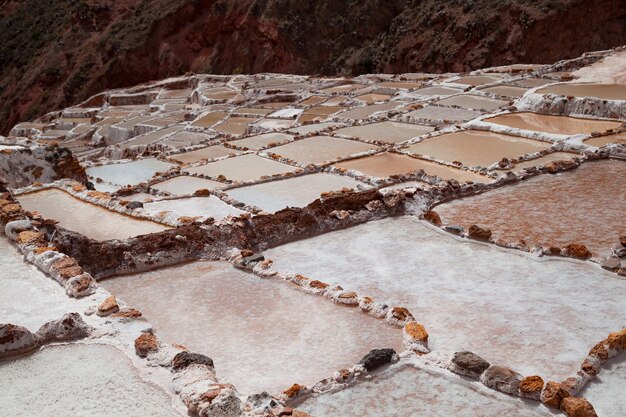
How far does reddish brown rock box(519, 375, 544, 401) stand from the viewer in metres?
4.60

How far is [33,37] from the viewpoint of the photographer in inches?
1832

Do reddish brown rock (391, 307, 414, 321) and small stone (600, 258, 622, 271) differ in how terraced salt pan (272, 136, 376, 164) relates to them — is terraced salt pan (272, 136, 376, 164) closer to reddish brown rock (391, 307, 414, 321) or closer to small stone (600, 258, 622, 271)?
small stone (600, 258, 622, 271)

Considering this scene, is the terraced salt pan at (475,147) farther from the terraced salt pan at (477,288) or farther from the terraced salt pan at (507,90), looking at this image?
the terraced salt pan at (477,288)

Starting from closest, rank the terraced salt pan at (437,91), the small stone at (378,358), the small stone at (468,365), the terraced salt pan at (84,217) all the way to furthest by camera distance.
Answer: the small stone at (468,365), the small stone at (378,358), the terraced salt pan at (84,217), the terraced salt pan at (437,91)

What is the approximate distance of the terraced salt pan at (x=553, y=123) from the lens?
13.9 m

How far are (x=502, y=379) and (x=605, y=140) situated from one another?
9207 mm

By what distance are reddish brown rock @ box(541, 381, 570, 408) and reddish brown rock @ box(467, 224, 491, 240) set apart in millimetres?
3059

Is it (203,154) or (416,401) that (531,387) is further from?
(203,154)

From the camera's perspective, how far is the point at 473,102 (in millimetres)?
17609

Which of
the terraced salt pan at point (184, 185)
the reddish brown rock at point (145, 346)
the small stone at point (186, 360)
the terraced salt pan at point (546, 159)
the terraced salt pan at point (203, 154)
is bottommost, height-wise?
the terraced salt pan at point (203, 154)

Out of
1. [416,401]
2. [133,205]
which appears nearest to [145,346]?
[416,401]

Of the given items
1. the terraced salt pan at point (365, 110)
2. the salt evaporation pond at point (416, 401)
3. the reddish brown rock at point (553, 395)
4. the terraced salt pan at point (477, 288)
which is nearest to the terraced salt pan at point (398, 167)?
the terraced salt pan at point (477, 288)

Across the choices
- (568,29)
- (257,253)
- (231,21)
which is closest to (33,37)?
(231,21)

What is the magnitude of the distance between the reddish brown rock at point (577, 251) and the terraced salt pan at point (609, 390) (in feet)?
6.35
